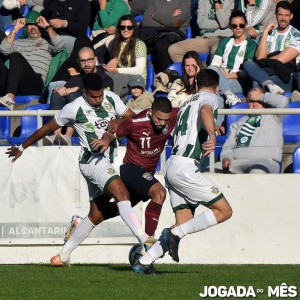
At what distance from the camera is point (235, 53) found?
53.9ft

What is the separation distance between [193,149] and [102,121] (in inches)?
54.8

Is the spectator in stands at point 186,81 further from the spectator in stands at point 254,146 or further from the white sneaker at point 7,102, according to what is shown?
the white sneaker at point 7,102

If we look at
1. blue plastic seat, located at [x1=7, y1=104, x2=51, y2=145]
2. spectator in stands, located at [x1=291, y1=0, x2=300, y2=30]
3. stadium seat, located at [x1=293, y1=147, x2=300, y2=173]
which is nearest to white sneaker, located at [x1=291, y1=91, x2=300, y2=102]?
stadium seat, located at [x1=293, y1=147, x2=300, y2=173]

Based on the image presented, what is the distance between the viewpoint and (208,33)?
691 inches

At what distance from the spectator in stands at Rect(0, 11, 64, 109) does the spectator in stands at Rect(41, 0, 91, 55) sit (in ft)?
0.86

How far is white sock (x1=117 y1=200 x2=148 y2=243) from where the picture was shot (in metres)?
11.9

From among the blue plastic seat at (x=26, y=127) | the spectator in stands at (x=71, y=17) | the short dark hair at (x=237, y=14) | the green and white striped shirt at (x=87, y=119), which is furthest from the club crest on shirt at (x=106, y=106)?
the spectator in stands at (x=71, y=17)

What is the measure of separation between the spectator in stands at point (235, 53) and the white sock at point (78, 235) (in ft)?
13.4

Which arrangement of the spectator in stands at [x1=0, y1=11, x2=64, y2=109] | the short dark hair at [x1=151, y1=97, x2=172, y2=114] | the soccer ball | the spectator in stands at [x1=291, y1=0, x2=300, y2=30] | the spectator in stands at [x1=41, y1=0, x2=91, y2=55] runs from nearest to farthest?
the short dark hair at [x1=151, y1=97, x2=172, y2=114]
the soccer ball
the spectator in stands at [x1=0, y1=11, x2=64, y2=109]
the spectator in stands at [x1=291, y1=0, x2=300, y2=30]
the spectator in stands at [x1=41, y1=0, x2=91, y2=55]

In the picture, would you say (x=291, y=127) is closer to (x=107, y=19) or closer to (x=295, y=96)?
(x=295, y=96)

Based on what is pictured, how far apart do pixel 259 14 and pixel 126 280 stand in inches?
290

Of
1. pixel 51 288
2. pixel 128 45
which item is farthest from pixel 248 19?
pixel 51 288

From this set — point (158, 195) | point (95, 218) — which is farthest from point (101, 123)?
point (158, 195)

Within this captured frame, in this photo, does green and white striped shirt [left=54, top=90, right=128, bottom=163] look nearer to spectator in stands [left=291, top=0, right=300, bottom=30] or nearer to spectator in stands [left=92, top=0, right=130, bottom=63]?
spectator in stands [left=92, top=0, right=130, bottom=63]
